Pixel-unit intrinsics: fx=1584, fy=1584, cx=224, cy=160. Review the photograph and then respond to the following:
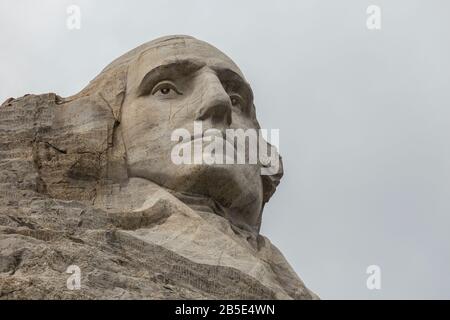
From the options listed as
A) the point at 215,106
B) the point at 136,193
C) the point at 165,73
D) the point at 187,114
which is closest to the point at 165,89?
the point at 165,73

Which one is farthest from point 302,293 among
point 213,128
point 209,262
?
point 213,128

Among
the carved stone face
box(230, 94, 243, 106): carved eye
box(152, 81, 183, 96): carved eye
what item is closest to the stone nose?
the carved stone face

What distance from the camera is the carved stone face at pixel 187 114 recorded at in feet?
52.5

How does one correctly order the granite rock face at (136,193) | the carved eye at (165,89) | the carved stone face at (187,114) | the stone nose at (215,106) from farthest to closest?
the carved eye at (165,89) < the stone nose at (215,106) < the carved stone face at (187,114) < the granite rock face at (136,193)

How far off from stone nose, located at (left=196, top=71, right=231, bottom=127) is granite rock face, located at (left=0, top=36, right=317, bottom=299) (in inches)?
0.4

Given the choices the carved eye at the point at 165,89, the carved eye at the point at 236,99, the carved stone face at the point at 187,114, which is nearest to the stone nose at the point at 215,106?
the carved stone face at the point at 187,114

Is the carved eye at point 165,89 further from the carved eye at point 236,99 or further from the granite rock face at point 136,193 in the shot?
the carved eye at point 236,99

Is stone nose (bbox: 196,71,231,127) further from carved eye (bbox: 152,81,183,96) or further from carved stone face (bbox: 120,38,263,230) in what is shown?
carved eye (bbox: 152,81,183,96)

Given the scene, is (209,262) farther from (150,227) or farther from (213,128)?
(213,128)

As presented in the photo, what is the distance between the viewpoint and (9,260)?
515 inches

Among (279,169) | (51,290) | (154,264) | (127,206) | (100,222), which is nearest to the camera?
(51,290)

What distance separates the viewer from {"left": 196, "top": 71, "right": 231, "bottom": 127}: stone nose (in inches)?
645

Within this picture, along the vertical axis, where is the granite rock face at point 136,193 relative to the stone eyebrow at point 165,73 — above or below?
below
